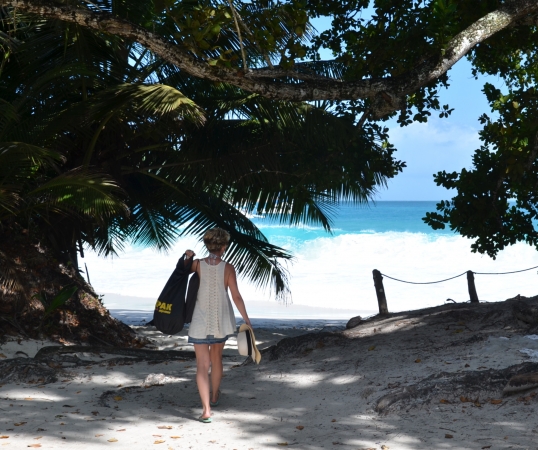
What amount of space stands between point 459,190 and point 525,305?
6.09 feet

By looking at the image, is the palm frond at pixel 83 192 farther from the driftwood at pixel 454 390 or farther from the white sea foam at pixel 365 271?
the white sea foam at pixel 365 271

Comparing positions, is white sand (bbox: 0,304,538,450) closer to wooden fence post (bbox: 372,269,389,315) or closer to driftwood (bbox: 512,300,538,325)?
driftwood (bbox: 512,300,538,325)

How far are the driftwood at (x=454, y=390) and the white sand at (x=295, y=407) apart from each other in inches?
3.8

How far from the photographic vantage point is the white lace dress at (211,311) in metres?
5.17

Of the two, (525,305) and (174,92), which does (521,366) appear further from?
(174,92)

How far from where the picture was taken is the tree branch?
548 cm

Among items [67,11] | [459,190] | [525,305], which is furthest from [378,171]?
[67,11]

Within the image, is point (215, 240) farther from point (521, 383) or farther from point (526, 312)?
point (526, 312)

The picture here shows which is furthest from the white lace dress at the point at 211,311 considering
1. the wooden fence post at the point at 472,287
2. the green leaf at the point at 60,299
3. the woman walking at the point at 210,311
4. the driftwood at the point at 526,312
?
the wooden fence post at the point at 472,287

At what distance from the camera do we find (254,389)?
20.7 ft

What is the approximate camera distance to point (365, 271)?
31.5 m

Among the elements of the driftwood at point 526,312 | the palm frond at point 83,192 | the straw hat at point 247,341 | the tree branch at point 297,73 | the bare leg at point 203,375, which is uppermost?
the tree branch at point 297,73

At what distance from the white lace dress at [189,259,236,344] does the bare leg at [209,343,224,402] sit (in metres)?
0.15

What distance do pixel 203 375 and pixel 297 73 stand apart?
8.72 ft
